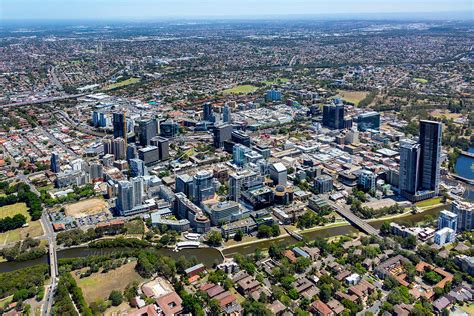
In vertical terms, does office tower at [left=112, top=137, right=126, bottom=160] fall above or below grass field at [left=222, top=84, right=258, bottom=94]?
below

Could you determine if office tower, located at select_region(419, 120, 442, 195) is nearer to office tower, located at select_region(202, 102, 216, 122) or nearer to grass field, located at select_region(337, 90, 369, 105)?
office tower, located at select_region(202, 102, 216, 122)

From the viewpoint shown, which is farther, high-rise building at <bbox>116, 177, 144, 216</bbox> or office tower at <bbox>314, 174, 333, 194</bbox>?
office tower at <bbox>314, 174, 333, 194</bbox>

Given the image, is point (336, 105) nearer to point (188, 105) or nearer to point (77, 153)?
point (188, 105)

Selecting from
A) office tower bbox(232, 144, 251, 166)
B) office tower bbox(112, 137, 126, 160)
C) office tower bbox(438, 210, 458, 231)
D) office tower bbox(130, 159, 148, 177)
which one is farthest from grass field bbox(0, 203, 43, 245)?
office tower bbox(438, 210, 458, 231)

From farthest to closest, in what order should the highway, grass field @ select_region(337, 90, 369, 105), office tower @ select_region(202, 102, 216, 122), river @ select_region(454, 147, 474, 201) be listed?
grass field @ select_region(337, 90, 369, 105)
office tower @ select_region(202, 102, 216, 122)
river @ select_region(454, 147, 474, 201)
the highway

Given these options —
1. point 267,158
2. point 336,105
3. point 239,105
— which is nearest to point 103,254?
point 267,158

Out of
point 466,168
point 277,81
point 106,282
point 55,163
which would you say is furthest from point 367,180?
point 277,81

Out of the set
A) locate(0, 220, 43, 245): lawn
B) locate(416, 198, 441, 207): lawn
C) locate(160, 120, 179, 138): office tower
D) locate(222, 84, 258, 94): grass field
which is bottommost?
locate(0, 220, 43, 245): lawn

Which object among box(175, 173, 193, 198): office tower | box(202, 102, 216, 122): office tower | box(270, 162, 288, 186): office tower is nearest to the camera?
box(175, 173, 193, 198): office tower
